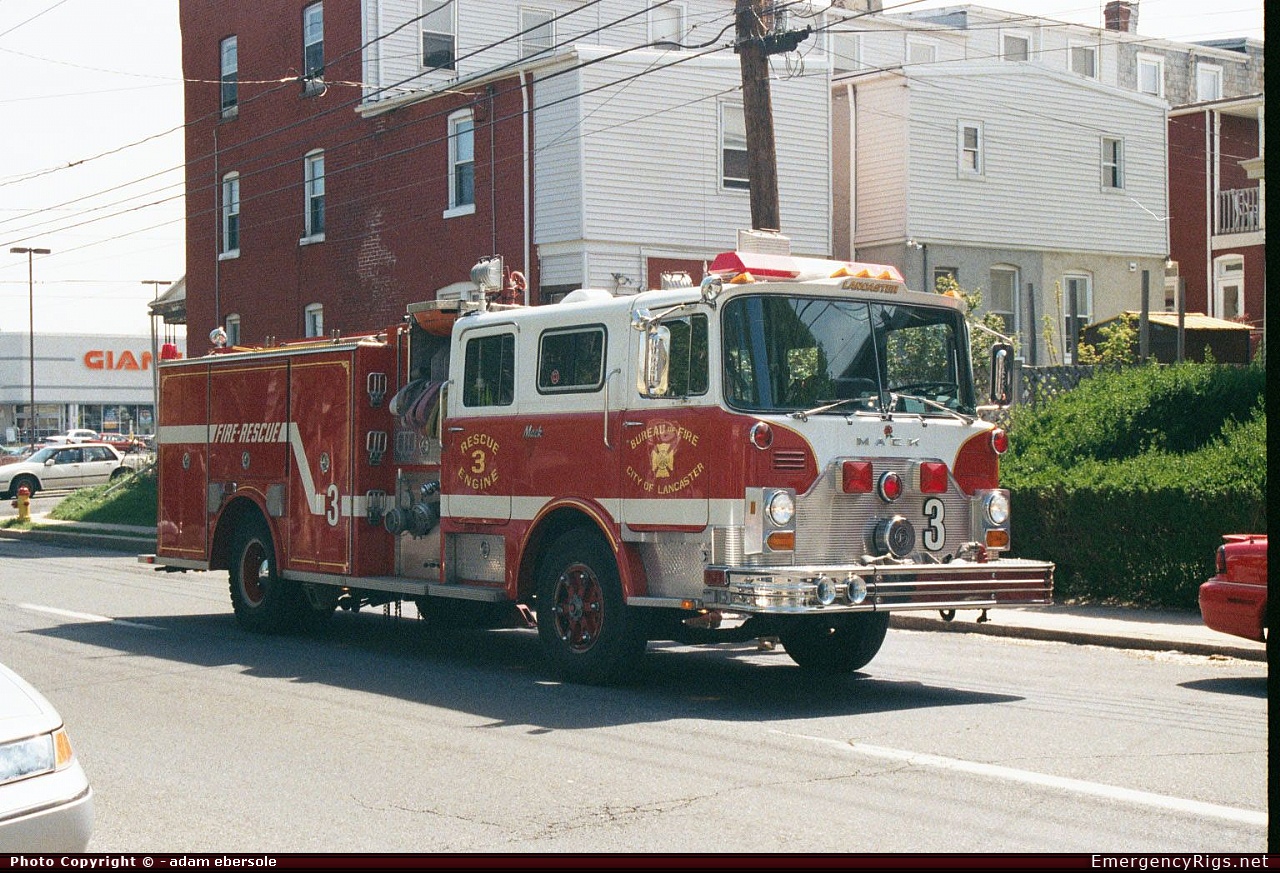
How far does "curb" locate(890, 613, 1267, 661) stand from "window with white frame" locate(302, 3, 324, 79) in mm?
22733

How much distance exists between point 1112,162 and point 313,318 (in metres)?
18.0

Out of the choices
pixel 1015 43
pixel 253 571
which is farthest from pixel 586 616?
pixel 1015 43

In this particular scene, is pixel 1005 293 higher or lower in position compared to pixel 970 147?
lower

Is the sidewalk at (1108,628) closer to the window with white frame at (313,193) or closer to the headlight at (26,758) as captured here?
the headlight at (26,758)

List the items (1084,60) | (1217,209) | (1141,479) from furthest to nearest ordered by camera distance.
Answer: (1084,60) → (1217,209) → (1141,479)

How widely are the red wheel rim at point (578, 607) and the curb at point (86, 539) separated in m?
18.0

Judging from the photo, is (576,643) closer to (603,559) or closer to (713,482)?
(603,559)

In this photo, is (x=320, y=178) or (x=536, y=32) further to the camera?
(x=536, y=32)

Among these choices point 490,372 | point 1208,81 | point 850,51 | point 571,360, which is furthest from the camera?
point 1208,81

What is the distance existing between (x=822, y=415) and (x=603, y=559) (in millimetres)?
1883

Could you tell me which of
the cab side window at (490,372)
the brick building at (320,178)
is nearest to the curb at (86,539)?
the brick building at (320,178)

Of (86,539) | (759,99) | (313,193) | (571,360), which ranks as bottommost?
(86,539)

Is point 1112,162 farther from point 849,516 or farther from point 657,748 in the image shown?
point 657,748

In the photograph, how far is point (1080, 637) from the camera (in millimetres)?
14297
